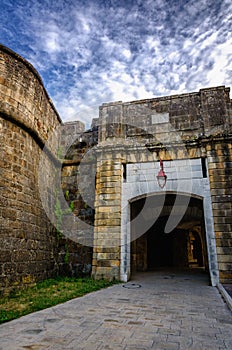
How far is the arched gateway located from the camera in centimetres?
698

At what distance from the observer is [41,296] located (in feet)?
17.0

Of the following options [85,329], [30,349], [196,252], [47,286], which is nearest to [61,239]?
[47,286]

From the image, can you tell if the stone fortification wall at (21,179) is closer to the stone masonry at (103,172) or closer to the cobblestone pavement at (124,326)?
the stone masonry at (103,172)

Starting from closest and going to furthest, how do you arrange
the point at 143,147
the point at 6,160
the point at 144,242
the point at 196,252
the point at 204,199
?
the point at 6,160
the point at 204,199
the point at 143,147
the point at 144,242
the point at 196,252

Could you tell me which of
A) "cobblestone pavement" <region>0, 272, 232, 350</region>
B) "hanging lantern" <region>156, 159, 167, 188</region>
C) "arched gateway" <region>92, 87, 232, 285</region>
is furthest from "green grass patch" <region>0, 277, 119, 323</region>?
"hanging lantern" <region>156, 159, 167, 188</region>

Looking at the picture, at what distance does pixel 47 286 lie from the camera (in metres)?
6.44

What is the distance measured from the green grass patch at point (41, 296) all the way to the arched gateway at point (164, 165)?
3.34 feet

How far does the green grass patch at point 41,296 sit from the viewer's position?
4019mm

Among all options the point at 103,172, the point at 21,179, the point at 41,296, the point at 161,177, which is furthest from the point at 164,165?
the point at 41,296

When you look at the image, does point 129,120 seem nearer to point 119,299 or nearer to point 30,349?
point 119,299

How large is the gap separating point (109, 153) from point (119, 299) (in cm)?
462

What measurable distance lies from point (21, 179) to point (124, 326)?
4496 mm

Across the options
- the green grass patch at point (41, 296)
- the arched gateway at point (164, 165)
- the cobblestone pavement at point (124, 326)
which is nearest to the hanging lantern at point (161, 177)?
the arched gateway at point (164, 165)

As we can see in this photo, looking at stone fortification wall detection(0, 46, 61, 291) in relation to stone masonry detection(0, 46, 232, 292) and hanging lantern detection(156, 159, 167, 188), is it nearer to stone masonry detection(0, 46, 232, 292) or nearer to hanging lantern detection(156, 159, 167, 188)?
stone masonry detection(0, 46, 232, 292)
